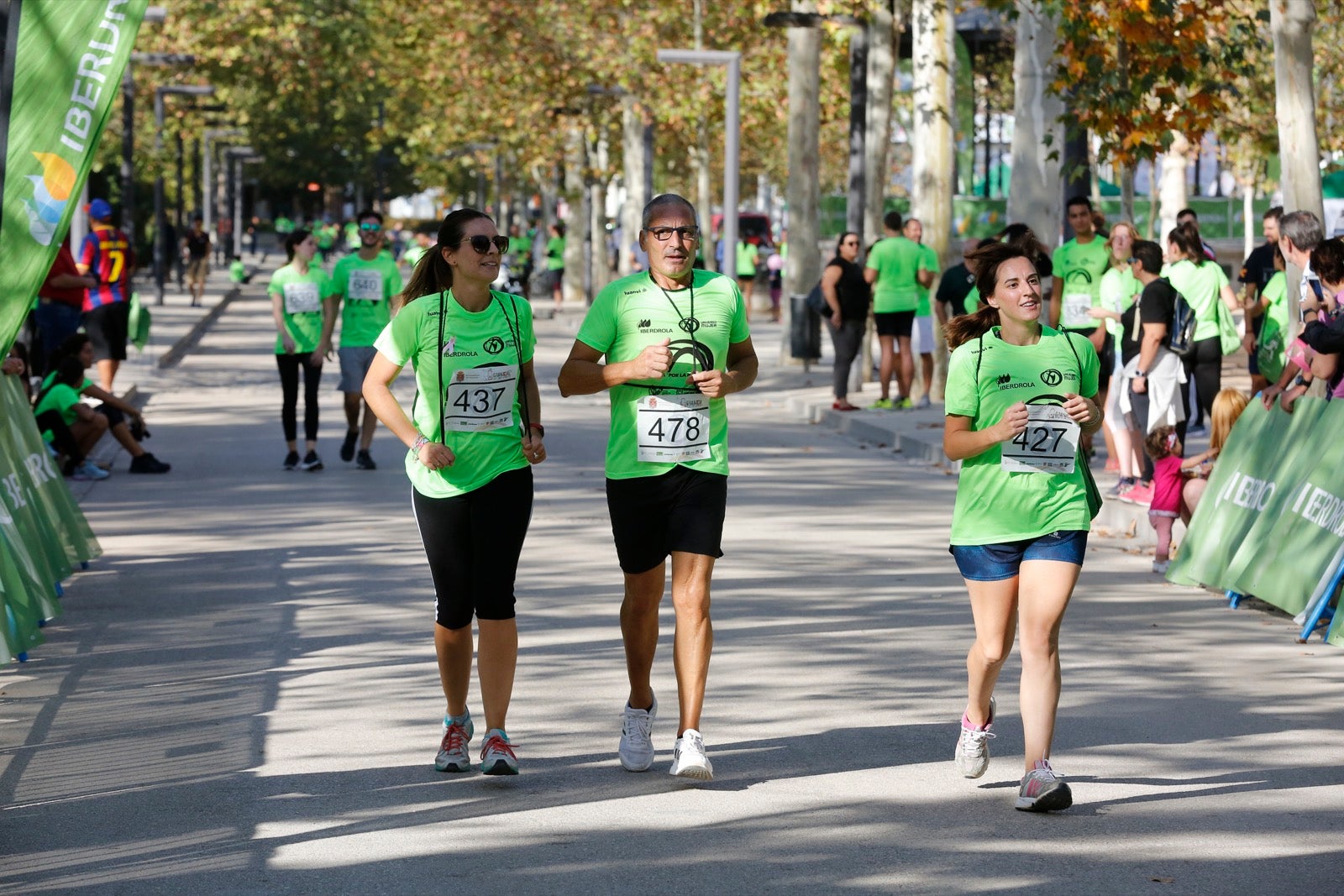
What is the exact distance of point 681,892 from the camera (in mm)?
5633

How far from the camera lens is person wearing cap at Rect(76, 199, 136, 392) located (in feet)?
63.9

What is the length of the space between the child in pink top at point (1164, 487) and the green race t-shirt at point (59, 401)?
25.5 ft

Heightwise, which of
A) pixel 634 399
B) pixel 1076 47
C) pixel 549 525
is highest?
pixel 1076 47

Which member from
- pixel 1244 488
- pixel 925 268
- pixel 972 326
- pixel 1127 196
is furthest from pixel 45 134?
pixel 1127 196

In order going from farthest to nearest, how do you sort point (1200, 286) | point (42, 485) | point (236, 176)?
point (236, 176), point (1200, 286), point (42, 485)

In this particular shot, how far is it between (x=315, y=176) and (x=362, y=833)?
4033 inches

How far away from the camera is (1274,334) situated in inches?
Result: 587

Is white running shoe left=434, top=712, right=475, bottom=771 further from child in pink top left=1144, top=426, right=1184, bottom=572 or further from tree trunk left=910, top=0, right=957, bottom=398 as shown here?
tree trunk left=910, top=0, right=957, bottom=398

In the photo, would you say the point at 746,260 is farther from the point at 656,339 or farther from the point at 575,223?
the point at 656,339

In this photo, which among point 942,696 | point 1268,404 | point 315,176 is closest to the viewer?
point 942,696

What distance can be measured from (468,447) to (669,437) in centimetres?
66

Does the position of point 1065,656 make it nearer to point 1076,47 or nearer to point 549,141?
point 1076,47

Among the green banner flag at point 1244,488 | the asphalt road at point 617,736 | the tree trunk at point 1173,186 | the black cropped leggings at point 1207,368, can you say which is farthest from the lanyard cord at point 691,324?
the tree trunk at point 1173,186

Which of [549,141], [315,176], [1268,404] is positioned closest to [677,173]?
[549,141]
